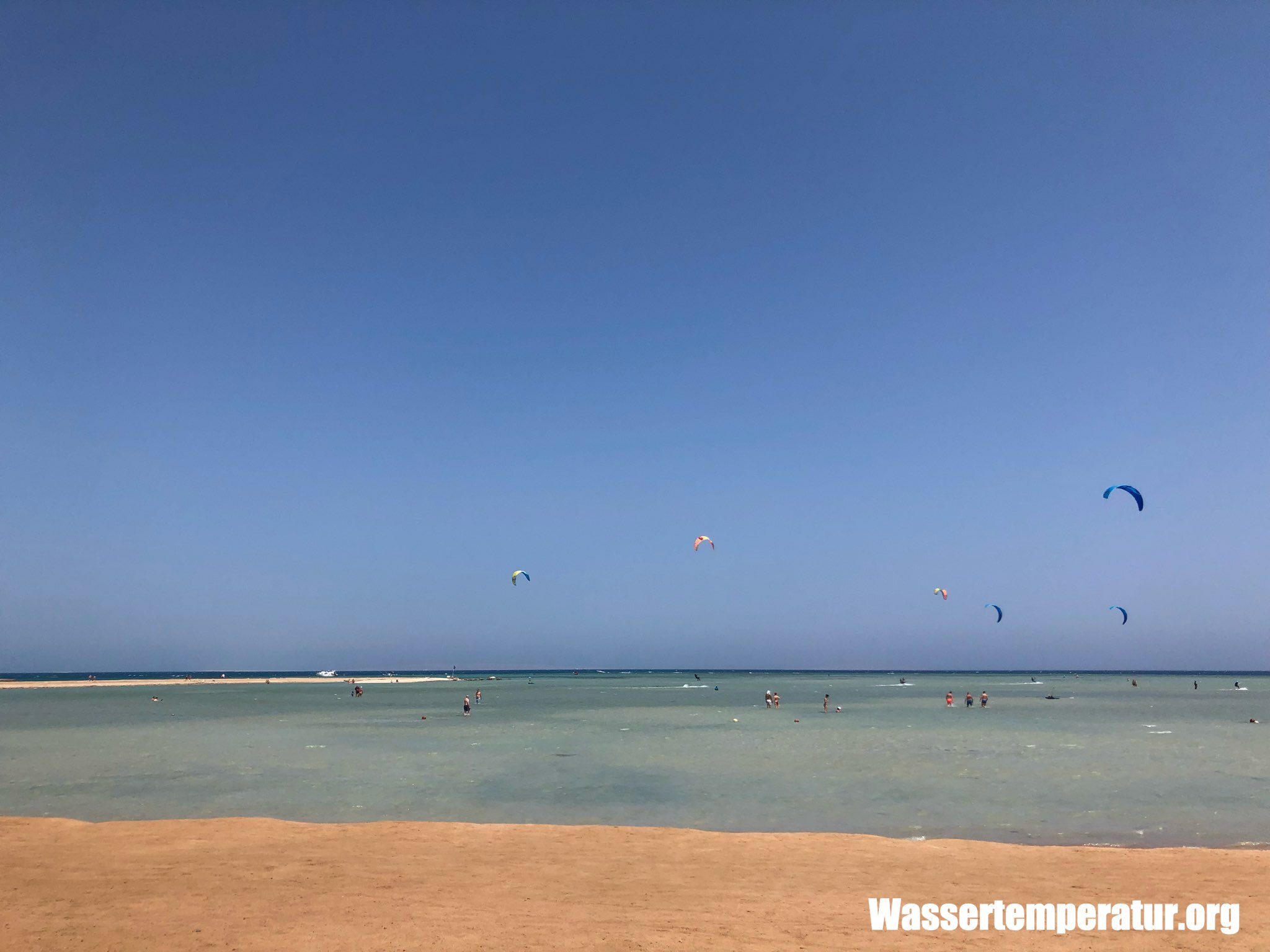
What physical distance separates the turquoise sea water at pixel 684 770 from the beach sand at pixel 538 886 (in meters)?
2.61

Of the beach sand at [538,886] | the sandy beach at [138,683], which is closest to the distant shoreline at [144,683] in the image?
the sandy beach at [138,683]

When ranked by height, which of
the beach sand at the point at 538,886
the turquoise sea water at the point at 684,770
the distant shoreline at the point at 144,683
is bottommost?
the distant shoreline at the point at 144,683

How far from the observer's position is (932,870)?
12.4 metres

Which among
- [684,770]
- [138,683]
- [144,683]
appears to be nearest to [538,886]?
[684,770]

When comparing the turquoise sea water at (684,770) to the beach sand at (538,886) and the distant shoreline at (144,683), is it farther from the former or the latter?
the distant shoreline at (144,683)

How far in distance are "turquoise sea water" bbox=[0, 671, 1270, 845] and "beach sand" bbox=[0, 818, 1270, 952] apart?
2615mm

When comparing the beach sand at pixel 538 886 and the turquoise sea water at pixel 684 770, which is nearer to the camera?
the beach sand at pixel 538 886

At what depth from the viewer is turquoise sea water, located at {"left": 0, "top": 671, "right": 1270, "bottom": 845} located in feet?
58.9

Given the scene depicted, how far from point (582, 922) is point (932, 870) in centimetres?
597

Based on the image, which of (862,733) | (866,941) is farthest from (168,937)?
(862,733)

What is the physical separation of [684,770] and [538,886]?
14880 millimetres

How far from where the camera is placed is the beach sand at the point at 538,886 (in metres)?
9.05

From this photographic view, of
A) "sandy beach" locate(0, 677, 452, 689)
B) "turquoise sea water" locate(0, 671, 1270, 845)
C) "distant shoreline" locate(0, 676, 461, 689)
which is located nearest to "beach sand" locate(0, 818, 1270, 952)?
"turquoise sea water" locate(0, 671, 1270, 845)

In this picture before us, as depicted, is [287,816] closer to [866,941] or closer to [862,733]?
[866,941]
